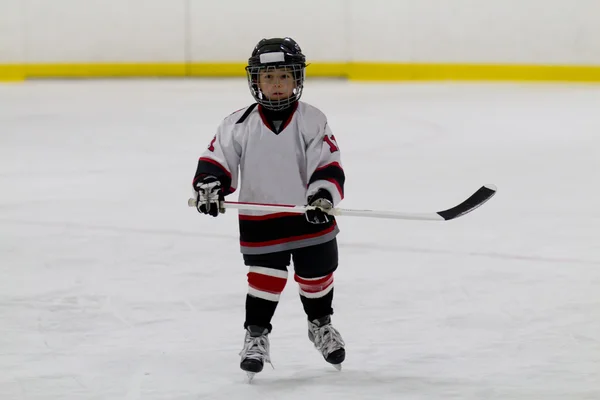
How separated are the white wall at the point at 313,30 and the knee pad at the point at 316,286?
29.6 feet

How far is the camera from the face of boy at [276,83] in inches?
81.4

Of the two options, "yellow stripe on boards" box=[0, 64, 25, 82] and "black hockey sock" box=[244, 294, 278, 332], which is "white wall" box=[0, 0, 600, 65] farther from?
"black hockey sock" box=[244, 294, 278, 332]

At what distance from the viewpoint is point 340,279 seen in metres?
3.04

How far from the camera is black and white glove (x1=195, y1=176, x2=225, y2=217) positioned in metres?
2.03

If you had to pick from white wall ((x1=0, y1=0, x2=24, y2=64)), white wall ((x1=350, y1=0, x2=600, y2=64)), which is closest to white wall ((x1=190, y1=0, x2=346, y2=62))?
white wall ((x1=350, y1=0, x2=600, y2=64))

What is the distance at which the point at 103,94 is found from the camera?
978 centimetres

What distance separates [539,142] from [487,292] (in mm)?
3705

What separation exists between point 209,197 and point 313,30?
9920mm

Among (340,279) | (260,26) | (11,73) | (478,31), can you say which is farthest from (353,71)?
(340,279)

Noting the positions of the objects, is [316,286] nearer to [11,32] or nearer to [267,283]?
[267,283]

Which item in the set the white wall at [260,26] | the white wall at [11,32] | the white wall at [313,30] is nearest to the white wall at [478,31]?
the white wall at [313,30]

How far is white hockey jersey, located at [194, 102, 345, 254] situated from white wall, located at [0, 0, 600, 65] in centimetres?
908

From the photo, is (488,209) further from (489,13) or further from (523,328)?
(489,13)

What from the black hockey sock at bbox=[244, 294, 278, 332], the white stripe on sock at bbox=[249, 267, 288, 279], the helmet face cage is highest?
the helmet face cage
